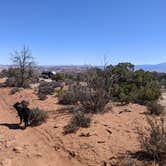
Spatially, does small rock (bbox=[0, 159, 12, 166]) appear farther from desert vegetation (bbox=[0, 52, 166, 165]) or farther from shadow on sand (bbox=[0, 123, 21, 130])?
shadow on sand (bbox=[0, 123, 21, 130])

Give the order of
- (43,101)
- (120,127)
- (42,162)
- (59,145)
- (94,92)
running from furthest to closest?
(43,101), (94,92), (120,127), (59,145), (42,162)

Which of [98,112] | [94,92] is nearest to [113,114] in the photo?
[98,112]

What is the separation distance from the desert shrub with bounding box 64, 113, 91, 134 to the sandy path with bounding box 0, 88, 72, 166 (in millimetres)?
896

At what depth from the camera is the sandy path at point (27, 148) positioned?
920 cm

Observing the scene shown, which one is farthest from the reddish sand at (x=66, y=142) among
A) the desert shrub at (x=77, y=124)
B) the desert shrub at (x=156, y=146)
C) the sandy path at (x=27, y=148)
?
the desert shrub at (x=156, y=146)

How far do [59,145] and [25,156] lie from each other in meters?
1.48

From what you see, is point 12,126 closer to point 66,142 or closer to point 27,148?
point 27,148

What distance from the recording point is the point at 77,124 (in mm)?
12711

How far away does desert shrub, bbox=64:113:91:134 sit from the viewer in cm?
1209

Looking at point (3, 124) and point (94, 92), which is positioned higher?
point (94, 92)

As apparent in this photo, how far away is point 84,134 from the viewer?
37.7ft

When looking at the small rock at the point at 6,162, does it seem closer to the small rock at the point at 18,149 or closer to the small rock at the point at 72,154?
the small rock at the point at 18,149

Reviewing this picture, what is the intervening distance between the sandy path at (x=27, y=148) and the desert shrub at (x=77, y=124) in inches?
35.3

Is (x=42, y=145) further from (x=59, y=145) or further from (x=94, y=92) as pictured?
(x=94, y=92)
